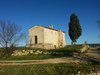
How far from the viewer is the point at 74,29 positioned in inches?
1447

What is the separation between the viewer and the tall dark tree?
120 ft

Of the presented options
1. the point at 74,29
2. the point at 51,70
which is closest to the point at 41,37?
the point at 74,29

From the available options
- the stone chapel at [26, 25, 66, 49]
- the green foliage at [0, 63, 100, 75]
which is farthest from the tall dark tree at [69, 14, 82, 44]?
the green foliage at [0, 63, 100, 75]

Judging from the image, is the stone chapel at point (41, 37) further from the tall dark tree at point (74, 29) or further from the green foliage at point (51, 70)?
the green foliage at point (51, 70)

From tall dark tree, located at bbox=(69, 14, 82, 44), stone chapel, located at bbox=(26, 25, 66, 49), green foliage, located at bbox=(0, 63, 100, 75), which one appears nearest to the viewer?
green foliage, located at bbox=(0, 63, 100, 75)

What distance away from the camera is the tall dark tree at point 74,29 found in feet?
120

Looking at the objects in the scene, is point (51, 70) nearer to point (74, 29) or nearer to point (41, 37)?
point (41, 37)

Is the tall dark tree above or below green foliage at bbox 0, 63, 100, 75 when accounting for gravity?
above

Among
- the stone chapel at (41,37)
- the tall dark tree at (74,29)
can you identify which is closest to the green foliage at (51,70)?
the stone chapel at (41,37)

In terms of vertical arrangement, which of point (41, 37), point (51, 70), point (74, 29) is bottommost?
point (51, 70)

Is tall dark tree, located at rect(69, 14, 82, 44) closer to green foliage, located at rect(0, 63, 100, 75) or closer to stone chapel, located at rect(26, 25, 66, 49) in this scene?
stone chapel, located at rect(26, 25, 66, 49)

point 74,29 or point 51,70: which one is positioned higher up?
point 74,29

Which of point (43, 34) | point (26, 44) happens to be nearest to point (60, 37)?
point (43, 34)

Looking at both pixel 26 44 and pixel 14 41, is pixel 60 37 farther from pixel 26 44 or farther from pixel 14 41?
pixel 14 41
